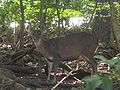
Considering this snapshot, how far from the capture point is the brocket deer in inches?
203

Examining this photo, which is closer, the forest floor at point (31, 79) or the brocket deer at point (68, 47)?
the forest floor at point (31, 79)

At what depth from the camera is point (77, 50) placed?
205 inches

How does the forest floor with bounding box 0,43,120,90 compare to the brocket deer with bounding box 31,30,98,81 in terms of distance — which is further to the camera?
the brocket deer with bounding box 31,30,98,81

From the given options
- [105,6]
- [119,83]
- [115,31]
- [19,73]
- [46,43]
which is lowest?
[19,73]

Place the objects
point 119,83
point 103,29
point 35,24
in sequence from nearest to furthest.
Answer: point 119,83, point 35,24, point 103,29

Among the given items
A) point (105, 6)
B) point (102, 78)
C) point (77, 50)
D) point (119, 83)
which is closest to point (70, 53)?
point (77, 50)

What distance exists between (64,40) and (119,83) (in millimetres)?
2571

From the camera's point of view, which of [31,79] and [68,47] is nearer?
[31,79]

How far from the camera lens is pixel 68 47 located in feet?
17.5

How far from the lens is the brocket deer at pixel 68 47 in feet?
16.9

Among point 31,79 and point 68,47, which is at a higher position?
point 68,47

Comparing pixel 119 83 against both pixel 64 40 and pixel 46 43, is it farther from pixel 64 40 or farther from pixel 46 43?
pixel 46 43

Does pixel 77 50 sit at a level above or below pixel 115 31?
below

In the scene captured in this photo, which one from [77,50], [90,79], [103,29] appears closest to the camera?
[90,79]
